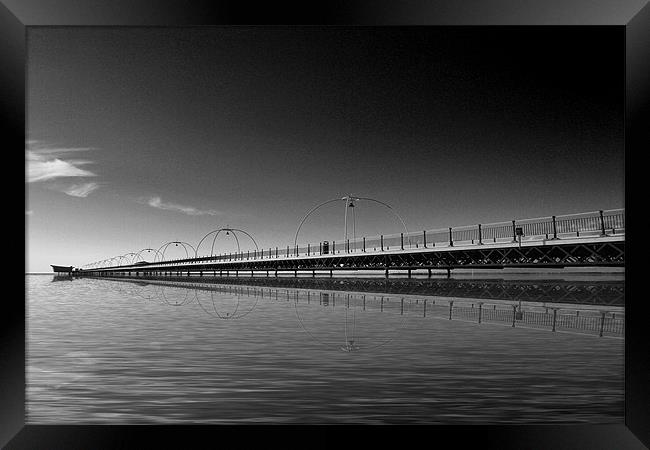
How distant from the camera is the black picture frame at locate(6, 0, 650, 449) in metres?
4.37

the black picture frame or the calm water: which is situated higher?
the black picture frame

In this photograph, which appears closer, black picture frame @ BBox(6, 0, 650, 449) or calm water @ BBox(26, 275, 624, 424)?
black picture frame @ BBox(6, 0, 650, 449)

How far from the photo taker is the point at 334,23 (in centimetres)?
475

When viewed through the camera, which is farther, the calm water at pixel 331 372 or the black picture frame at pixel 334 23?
the calm water at pixel 331 372

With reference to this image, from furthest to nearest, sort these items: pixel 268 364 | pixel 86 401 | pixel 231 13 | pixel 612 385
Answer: pixel 268 364, pixel 612 385, pixel 86 401, pixel 231 13

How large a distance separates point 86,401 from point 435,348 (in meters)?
4.77

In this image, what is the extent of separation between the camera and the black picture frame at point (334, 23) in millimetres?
4367

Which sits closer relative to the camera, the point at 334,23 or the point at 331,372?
the point at 334,23

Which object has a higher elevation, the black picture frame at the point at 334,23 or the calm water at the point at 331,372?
the black picture frame at the point at 334,23

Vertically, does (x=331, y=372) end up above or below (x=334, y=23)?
below
